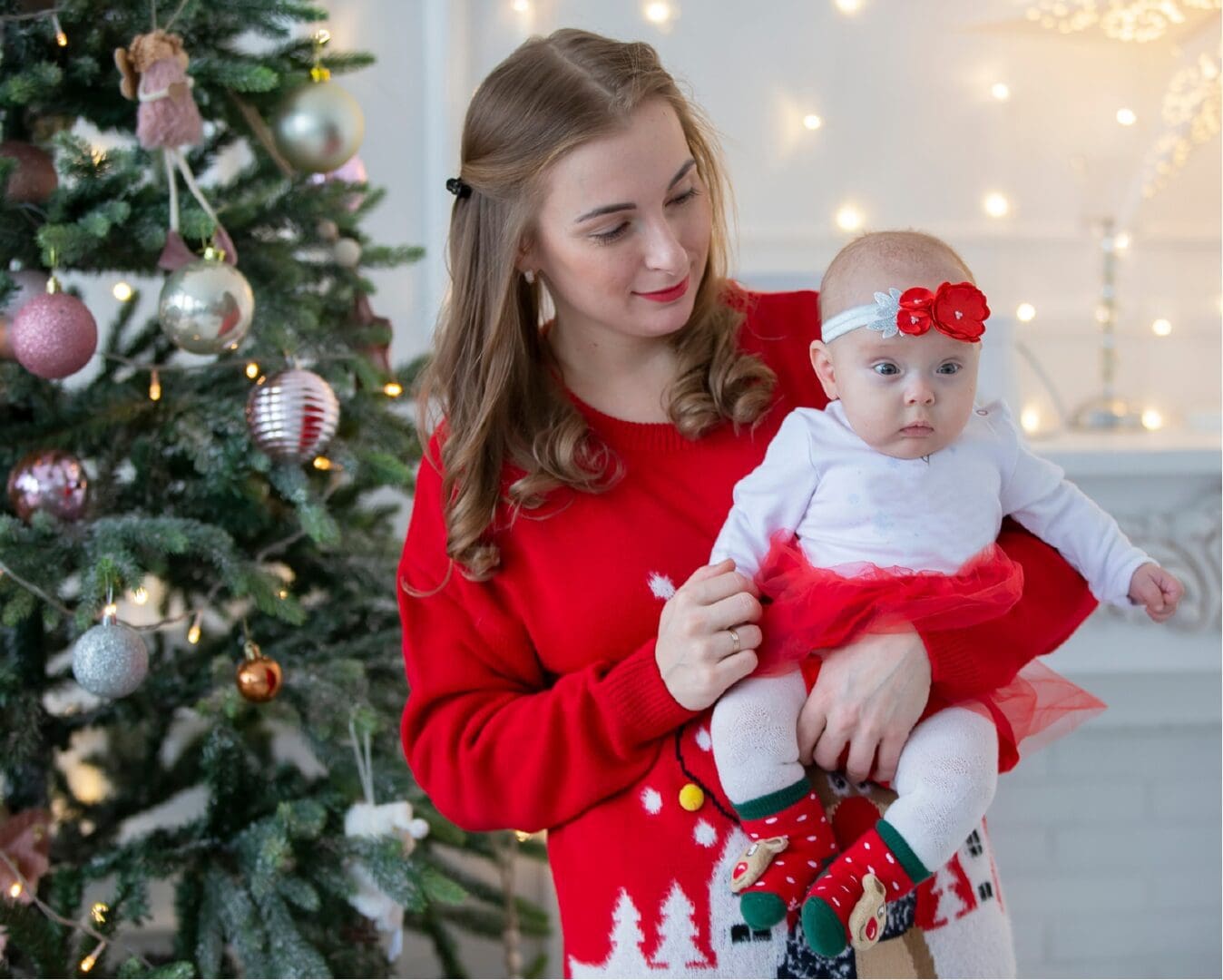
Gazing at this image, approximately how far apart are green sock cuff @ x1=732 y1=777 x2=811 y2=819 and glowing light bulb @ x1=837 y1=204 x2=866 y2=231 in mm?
1636

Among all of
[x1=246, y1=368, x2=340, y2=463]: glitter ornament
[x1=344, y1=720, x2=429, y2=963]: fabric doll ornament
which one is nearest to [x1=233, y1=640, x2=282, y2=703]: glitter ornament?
[x1=344, y1=720, x2=429, y2=963]: fabric doll ornament

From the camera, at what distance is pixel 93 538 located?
4.99 ft

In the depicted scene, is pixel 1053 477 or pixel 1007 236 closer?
pixel 1053 477

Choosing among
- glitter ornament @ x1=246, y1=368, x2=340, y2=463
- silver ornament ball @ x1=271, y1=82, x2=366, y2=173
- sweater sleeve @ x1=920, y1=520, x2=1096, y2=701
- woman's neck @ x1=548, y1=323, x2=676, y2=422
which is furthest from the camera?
silver ornament ball @ x1=271, y1=82, x2=366, y2=173

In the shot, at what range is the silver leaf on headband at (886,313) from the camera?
108 cm

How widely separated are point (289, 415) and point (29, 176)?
0.46 metres

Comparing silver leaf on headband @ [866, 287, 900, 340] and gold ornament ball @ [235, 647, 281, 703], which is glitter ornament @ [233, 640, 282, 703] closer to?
gold ornament ball @ [235, 647, 281, 703]

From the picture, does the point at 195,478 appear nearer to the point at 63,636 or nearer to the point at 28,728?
the point at 63,636

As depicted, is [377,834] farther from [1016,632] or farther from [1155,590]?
[1155,590]

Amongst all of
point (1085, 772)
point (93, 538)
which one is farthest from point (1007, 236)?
point (93, 538)

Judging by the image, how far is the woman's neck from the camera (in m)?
1.33

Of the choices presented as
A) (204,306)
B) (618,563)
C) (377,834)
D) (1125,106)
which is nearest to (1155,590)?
(618,563)

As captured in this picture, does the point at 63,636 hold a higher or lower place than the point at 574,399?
lower

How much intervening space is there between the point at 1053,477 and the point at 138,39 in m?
1.21
